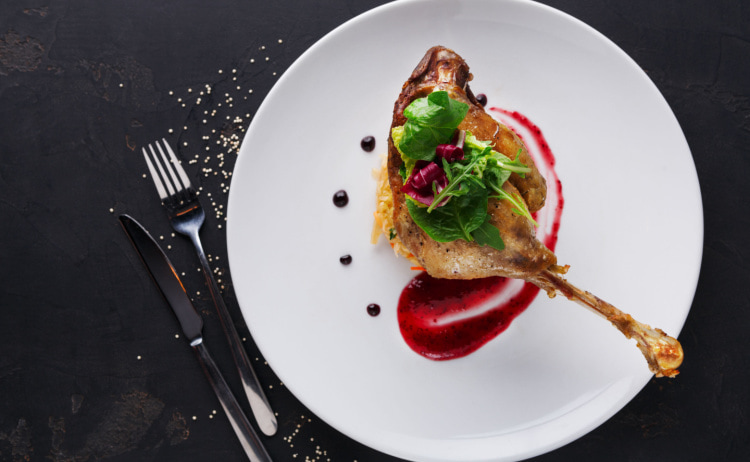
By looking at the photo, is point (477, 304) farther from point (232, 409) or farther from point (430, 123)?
point (232, 409)

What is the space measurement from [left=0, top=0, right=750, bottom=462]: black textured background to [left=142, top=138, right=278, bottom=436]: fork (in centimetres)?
11

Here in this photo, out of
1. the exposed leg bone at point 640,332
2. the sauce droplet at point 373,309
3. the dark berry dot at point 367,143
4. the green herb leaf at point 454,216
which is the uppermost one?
the dark berry dot at point 367,143

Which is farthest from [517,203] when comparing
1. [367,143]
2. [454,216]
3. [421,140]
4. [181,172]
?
[181,172]

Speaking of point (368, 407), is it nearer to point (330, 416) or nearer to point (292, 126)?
point (330, 416)

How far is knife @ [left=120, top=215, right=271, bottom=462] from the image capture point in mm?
4039

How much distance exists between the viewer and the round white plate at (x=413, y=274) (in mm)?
3791

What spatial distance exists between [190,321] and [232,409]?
0.81 meters

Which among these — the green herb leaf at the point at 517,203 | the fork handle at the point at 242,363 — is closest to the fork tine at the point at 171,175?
the fork handle at the point at 242,363

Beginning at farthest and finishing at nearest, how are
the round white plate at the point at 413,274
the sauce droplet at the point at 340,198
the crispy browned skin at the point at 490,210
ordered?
the sauce droplet at the point at 340,198 → the round white plate at the point at 413,274 → the crispy browned skin at the point at 490,210

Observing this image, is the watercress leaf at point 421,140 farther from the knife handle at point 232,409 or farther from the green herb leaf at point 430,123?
the knife handle at point 232,409

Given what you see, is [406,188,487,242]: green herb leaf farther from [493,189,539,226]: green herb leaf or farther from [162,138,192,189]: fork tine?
[162,138,192,189]: fork tine

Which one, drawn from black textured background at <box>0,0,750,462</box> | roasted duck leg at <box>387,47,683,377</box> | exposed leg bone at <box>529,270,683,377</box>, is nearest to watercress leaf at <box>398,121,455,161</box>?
roasted duck leg at <box>387,47,683,377</box>

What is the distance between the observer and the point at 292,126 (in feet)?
12.6

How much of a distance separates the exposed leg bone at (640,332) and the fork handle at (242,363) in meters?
2.39
